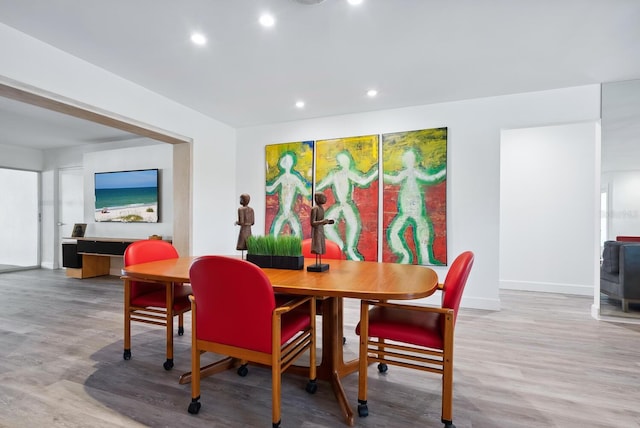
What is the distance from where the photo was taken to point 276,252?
213cm

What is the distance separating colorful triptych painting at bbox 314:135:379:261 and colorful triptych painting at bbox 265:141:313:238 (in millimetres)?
231

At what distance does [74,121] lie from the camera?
470 cm

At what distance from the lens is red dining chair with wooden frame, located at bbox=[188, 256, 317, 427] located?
146cm

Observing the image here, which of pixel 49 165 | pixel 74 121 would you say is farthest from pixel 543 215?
pixel 49 165

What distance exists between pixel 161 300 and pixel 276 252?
98 cm

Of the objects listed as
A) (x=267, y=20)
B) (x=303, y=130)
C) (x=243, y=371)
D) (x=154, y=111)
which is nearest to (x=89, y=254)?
(x=154, y=111)

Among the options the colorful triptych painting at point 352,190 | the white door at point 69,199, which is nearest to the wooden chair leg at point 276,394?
the colorful triptych painting at point 352,190

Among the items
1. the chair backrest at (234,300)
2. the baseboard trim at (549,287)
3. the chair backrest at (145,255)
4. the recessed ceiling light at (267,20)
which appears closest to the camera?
the chair backrest at (234,300)

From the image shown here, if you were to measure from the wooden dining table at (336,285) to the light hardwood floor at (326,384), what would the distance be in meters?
0.10

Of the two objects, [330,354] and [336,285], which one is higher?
[336,285]

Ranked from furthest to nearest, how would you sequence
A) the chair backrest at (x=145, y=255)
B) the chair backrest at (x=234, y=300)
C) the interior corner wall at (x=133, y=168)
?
the interior corner wall at (x=133, y=168)
the chair backrest at (x=145, y=255)
the chair backrest at (x=234, y=300)

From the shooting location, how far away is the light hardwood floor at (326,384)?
1.67 metres

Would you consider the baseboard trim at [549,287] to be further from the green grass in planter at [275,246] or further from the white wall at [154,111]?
the white wall at [154,111]

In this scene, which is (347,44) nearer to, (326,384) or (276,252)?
(276,252)
